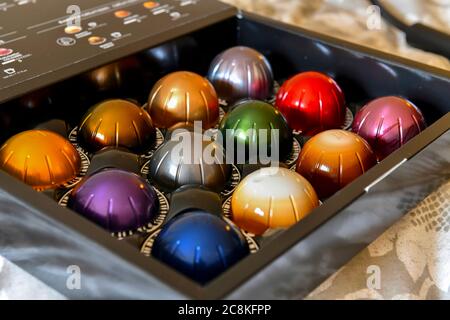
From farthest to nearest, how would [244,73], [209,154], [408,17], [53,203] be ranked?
[408,17]
[244,73]
[209,154]
[53,203]

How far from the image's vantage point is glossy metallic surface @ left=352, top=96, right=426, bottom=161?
2.59 feet

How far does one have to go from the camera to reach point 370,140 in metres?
0.80

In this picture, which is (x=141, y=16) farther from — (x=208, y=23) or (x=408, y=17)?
(x=408, y=17)

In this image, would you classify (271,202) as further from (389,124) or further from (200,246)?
(389,124)

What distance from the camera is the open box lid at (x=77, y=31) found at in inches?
31.4

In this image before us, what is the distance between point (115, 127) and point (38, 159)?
0.10 metres

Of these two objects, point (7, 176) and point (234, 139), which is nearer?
point (7, 176)

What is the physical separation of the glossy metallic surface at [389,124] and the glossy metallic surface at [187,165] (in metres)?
0.18

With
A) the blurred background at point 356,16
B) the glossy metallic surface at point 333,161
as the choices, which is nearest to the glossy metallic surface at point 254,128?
the glossy metallic surface at point 333,161

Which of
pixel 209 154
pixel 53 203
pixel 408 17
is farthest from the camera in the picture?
pixel 408 17

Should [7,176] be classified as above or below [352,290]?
above

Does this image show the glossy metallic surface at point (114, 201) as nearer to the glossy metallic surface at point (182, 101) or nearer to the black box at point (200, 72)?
the black box at point (200, 72)
